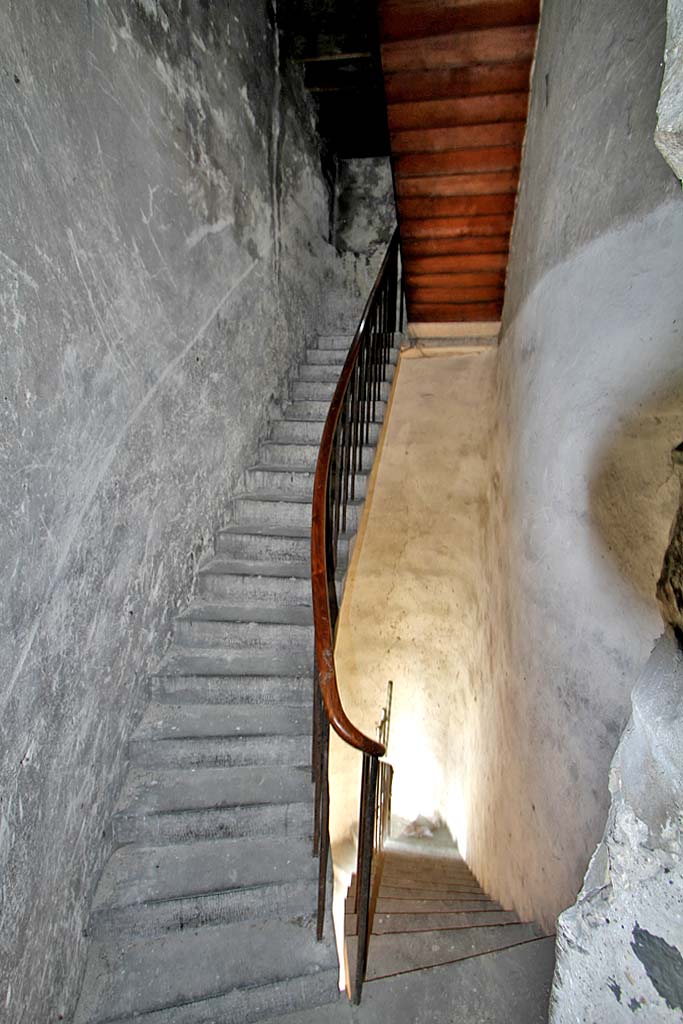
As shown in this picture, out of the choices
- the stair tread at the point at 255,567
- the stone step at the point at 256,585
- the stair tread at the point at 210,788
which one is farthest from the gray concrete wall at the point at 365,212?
the stair tread at the point at 210,788

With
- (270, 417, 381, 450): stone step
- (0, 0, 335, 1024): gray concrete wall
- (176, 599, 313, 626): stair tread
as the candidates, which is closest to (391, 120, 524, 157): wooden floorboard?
(0, 0, 335, 1024): gray concrete wall

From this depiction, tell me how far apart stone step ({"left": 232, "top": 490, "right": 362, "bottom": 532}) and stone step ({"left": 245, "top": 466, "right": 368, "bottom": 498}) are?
141mm

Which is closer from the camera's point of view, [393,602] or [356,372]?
[356,372]

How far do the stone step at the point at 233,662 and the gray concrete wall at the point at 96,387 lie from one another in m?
0.13

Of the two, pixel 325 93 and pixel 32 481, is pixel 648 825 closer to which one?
pixel 32 481

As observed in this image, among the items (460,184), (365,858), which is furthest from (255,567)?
(460,184)

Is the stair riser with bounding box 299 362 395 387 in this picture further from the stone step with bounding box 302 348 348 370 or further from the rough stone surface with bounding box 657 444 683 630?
the rough stone surface with bounding box 657 444 683 630

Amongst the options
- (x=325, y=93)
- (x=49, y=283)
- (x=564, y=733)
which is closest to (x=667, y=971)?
(x=564, y=733)

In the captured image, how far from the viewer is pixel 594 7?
70.5 inches

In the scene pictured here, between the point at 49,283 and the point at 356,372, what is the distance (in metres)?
1.74

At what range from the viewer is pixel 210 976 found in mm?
1717

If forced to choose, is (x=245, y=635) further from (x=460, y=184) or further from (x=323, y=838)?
(x=460, y=184)

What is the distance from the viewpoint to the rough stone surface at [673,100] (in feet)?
2.60

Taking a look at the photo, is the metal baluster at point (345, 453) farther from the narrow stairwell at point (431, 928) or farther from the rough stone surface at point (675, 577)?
the rough stone surface at point (675, 577)
